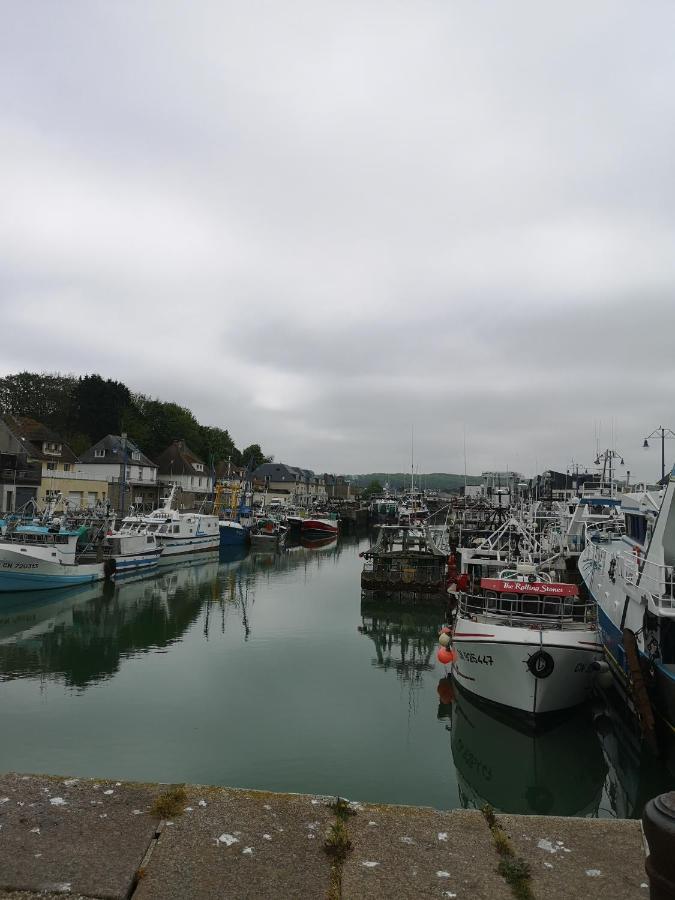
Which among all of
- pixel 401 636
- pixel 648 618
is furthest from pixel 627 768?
pixel 401 636

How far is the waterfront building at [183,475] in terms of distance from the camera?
277 feet

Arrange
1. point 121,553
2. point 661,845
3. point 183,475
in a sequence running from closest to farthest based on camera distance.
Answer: point 661,845 < point 121,553 < point 183,475

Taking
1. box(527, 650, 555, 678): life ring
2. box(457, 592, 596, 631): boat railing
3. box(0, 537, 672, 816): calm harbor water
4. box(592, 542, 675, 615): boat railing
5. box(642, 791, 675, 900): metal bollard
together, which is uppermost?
box(642, 791, 675, 900): metal bollard

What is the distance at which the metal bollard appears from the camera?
9.12 ft

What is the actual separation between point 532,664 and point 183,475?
244 ft

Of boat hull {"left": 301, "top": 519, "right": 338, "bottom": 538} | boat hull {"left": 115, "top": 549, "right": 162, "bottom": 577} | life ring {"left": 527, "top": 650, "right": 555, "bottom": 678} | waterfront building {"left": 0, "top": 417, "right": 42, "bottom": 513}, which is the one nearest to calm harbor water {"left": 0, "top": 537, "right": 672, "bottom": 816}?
life ring {"left": 527, "top": 650, "right": 555, "bottom": 678}

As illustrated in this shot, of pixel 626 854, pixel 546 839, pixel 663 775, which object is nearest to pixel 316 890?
pixel 546 839

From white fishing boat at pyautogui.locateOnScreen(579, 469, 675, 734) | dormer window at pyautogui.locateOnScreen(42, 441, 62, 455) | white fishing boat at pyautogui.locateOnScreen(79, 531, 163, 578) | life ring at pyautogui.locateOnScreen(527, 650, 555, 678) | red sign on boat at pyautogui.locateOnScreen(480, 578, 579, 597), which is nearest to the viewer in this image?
white fishing boat at pyautogui.locateOnScreen(579, 469, 675, 734)

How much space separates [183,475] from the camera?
84.9m

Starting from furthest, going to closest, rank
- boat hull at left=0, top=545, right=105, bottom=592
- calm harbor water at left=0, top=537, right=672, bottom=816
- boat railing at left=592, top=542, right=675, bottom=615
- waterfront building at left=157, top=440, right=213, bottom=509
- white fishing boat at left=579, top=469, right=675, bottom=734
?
1. waterfront building at left=157, top=440, right=213, bottom=509
2. boat hull at left=0, top=545, right=105, bottom=592
3. white fishing boat at left=579, top=469, right=675, bottom=734
4. boat railing at left=592, top=542, right=675, bottom=615
5. calm harbor water at left=0, top=537, right=672, bottom=816

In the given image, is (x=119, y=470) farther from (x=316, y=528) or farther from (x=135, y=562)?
(x=135, y=562)

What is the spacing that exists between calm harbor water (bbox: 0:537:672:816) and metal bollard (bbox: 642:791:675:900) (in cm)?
1010

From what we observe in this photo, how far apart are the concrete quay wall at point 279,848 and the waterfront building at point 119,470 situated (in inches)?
2627

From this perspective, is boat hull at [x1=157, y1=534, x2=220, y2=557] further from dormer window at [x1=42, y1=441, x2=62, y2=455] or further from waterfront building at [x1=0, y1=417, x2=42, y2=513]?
dormer window at [x1=42, y1=441, x2=62, y2=455]
